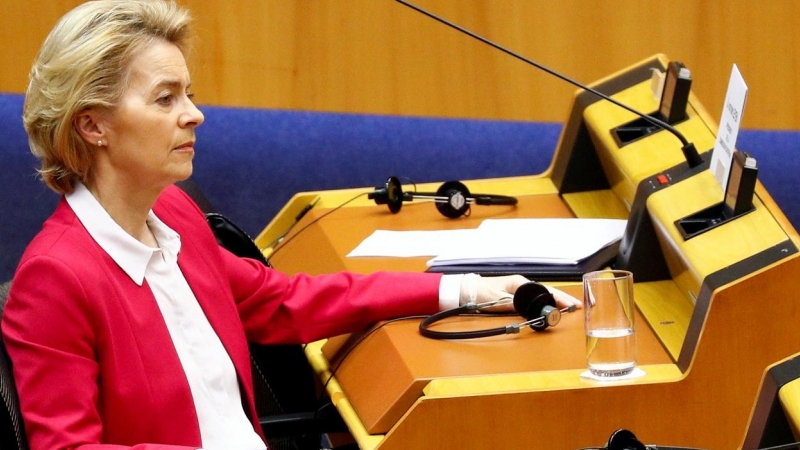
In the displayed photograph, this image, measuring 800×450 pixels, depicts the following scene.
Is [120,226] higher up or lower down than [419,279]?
higher up

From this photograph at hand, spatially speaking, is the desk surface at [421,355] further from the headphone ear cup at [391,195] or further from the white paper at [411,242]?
the headphone ear cup at [391,195]

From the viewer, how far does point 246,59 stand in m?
3.16

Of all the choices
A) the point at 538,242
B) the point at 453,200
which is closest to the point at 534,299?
the point at 538,242

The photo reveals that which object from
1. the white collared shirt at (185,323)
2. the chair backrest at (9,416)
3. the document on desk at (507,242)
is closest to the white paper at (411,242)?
the document on desk at (507,242)

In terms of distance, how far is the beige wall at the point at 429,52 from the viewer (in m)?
3.02

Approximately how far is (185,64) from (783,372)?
0.85 meters

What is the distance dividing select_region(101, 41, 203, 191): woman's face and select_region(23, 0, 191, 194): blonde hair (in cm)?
2

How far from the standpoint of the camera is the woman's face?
1548 millimetres

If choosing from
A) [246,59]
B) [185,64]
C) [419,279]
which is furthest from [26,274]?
[246,59]

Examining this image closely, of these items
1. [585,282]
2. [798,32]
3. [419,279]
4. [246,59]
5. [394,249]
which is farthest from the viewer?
[246,59]

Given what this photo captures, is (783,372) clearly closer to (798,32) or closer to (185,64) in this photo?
(185,64)

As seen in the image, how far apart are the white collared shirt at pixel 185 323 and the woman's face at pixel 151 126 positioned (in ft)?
0.20

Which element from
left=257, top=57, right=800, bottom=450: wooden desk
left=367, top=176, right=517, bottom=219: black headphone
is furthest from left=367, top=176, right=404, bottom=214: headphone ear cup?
left=257, top=57, right=800, bottom=450: wooden desk

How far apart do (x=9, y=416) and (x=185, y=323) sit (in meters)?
0.33
